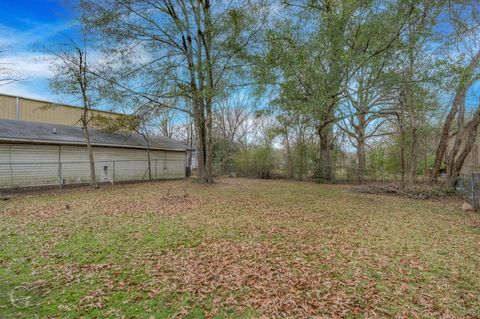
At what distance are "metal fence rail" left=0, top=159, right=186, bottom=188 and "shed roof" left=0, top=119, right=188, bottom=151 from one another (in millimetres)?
1069

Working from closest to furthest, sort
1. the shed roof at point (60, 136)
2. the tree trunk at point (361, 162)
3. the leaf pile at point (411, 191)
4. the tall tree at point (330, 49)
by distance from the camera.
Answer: the tall tree at point (330, 49)
the leaf pile at point (411, 191)
the shed roof at point (60, 136)
the tree trunk at point (361, 162)

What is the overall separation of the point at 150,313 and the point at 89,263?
5.66 feet

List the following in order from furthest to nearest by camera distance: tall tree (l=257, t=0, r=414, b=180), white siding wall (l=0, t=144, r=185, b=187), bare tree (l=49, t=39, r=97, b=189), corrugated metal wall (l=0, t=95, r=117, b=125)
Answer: corrugated metal wall (l=0, t=95, r=117, b=125) → white siding wall (l=0, t=144, r=185, b=187) → bare tree (l=49, t=39, r=97, b=189) → tall tree (l=257, t=0, r=414, b=180)

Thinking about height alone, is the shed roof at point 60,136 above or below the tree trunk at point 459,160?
above

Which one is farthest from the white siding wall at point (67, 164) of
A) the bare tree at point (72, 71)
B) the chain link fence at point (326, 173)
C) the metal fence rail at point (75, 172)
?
the chain link fence at point (326, 173)

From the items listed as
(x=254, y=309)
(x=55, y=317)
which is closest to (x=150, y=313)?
(x=55, y=317)

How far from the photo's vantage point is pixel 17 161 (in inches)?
432

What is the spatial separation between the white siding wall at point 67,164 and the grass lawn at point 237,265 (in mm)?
5499

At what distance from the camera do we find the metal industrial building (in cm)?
1094

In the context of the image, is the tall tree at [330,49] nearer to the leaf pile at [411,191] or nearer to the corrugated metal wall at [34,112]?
the leaf pile at [411,191]

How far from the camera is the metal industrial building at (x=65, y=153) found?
1094cm

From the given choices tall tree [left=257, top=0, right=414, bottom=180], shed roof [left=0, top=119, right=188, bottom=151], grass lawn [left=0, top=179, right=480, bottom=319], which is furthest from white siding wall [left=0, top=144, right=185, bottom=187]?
tall tree [left=257, top=0, right=414, bottom=180]

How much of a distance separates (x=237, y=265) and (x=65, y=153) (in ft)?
41.7

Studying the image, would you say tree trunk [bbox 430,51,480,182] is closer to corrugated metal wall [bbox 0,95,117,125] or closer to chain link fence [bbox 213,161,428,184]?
chain link fence [bbox 213,161,428,184]
